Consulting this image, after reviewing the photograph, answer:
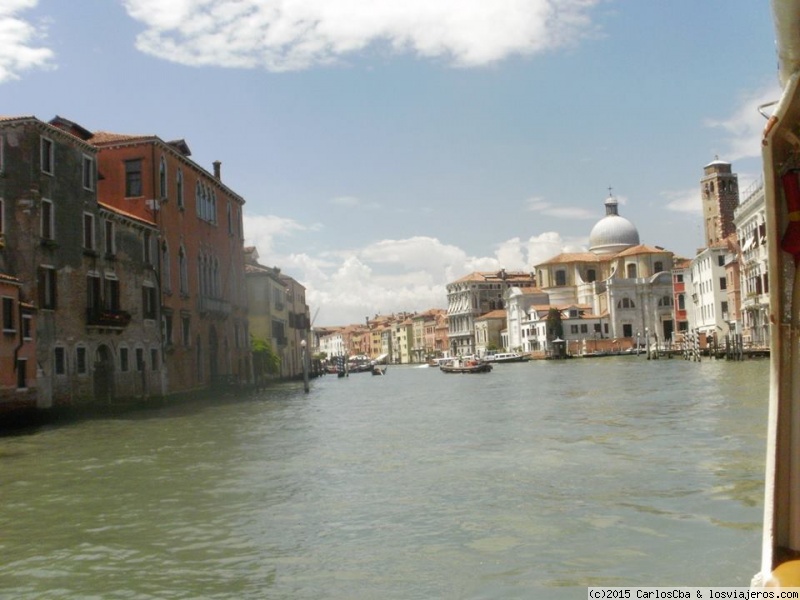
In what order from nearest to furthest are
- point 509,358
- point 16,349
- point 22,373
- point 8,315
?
point 8,315, point 16,349, point 22,373, point 509,358

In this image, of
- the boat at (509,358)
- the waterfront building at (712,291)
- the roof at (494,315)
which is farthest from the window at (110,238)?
the roof at (494,315)

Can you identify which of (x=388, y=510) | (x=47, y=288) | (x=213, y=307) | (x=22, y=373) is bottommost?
(x=388, y=510)

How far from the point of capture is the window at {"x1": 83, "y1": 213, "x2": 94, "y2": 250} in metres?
24.0

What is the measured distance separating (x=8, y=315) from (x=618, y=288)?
74.5 m

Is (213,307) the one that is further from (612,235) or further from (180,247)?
(612,235)

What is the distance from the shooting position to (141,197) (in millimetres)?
29453

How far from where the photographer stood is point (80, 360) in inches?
925

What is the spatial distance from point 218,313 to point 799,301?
109 feet

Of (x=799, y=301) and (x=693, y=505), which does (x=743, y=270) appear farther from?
(x=799, y=301)

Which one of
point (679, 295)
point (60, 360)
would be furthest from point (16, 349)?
point (679, 295)

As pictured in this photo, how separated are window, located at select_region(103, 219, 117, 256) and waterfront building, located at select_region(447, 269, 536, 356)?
8885cm

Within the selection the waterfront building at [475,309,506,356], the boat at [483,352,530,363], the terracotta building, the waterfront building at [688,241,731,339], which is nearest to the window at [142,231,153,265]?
the terracotta building

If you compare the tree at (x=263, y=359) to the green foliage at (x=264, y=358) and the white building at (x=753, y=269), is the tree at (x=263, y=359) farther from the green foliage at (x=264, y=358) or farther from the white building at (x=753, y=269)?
the white building at (x=753, y=269)

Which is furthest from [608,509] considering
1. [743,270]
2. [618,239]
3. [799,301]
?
[618,239]
